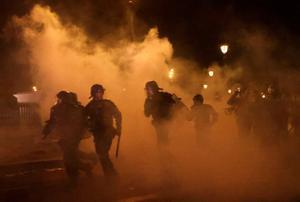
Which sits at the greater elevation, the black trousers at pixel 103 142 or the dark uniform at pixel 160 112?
the dark uniform at pixel 160 112

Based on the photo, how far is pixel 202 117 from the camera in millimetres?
10914

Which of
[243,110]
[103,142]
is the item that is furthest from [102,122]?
[243,110]

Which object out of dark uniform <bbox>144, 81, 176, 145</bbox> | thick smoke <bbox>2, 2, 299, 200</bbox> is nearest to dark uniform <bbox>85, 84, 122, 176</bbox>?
thick smoke <bbox>2, 2, 299, 200</bbox>

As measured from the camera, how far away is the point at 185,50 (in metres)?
41.4

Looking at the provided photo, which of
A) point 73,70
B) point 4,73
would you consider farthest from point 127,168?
point 4,73

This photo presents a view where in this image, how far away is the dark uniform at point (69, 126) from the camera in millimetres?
8680

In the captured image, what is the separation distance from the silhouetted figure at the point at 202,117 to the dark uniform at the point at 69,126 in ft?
9.54

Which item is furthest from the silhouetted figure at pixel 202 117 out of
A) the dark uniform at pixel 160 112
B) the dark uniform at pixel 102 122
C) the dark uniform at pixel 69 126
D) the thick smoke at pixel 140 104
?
the dark uniform at pixel 69 126

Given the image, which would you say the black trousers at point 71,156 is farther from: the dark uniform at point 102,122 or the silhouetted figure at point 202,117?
the silhouetted figure at point 202,117

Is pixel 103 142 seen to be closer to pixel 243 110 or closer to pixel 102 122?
pixel 102 122

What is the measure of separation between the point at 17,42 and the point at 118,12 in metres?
5.12

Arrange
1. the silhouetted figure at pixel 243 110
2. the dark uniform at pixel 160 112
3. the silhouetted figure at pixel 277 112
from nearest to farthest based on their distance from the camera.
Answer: the dark uniform at pixel 160 112 < the silhouetted figure at pixel 243 110 < the silhouetted figure at pixel 277 112

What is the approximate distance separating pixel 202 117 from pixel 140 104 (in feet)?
29.2

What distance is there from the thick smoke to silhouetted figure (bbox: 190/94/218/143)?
0.31 metres
